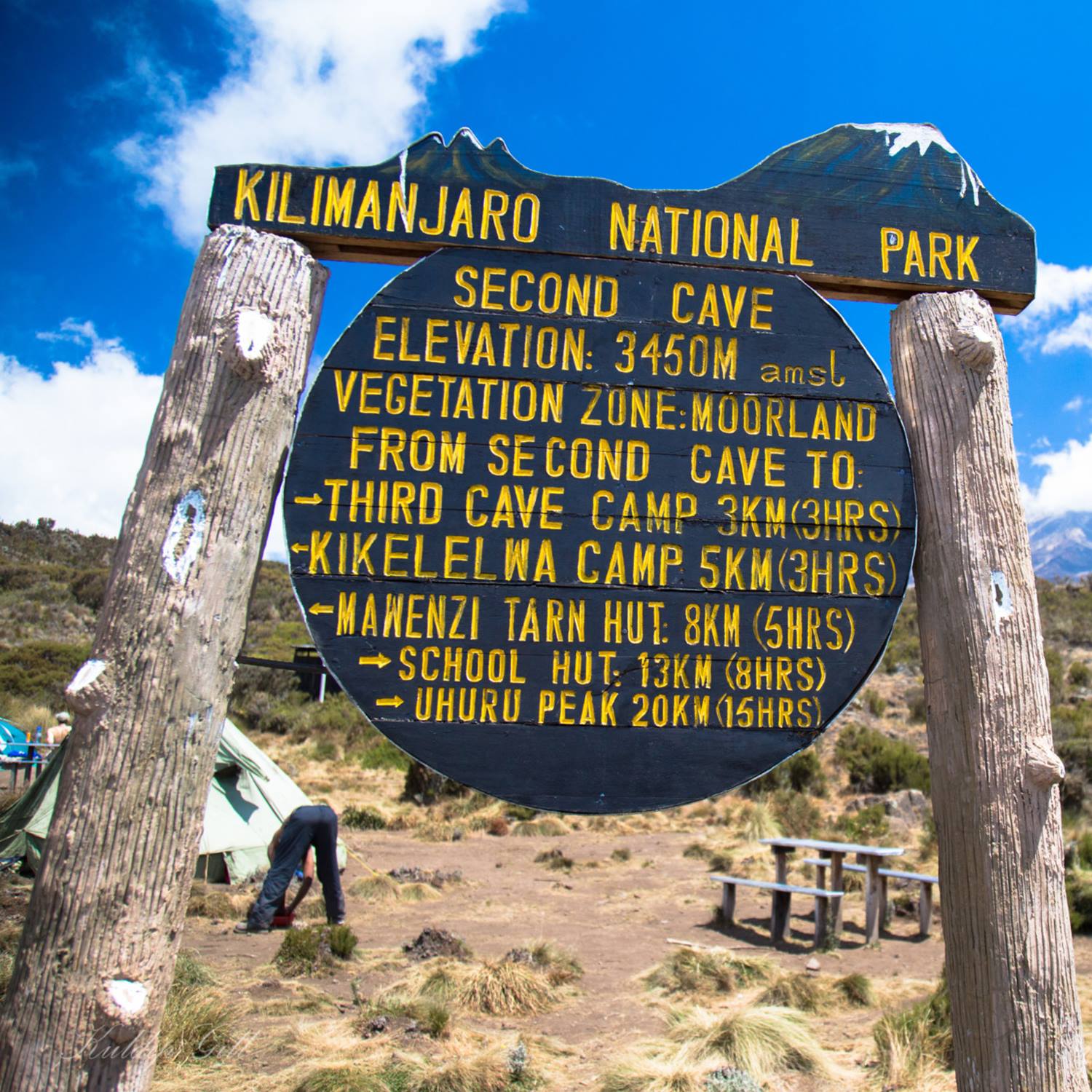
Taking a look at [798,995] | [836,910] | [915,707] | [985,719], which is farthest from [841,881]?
[915,707]

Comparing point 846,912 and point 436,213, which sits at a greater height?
point 436,213

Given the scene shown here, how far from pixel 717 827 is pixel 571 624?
1232 centimetres

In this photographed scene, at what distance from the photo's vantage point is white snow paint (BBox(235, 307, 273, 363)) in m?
2.54

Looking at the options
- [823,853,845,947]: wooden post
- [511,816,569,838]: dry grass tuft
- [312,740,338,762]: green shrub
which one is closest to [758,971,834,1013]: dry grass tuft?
[823,853,845,947]: wooden post

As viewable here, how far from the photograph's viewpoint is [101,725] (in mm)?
2363

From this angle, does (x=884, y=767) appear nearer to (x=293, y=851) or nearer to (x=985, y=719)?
(x=293, y=851)

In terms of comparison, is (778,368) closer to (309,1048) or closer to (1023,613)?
Result: (1023,613)

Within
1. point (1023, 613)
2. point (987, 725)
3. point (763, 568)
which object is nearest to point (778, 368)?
point (763, 568)

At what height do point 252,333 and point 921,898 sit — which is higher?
point 252,333

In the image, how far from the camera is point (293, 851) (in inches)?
301

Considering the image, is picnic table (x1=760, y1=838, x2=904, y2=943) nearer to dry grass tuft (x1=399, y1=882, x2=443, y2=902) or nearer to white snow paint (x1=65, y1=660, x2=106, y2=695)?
dry grass tuft (x1=399, y1=882, x2=443, y2=902)

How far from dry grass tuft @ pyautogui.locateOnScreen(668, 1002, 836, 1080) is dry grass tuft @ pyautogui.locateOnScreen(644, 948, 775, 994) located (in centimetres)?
106

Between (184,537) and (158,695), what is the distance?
0.40 metres

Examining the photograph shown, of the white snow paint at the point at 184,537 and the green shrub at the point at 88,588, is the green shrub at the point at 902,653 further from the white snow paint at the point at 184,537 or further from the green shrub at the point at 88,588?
the green shrub at the point at 88,588
